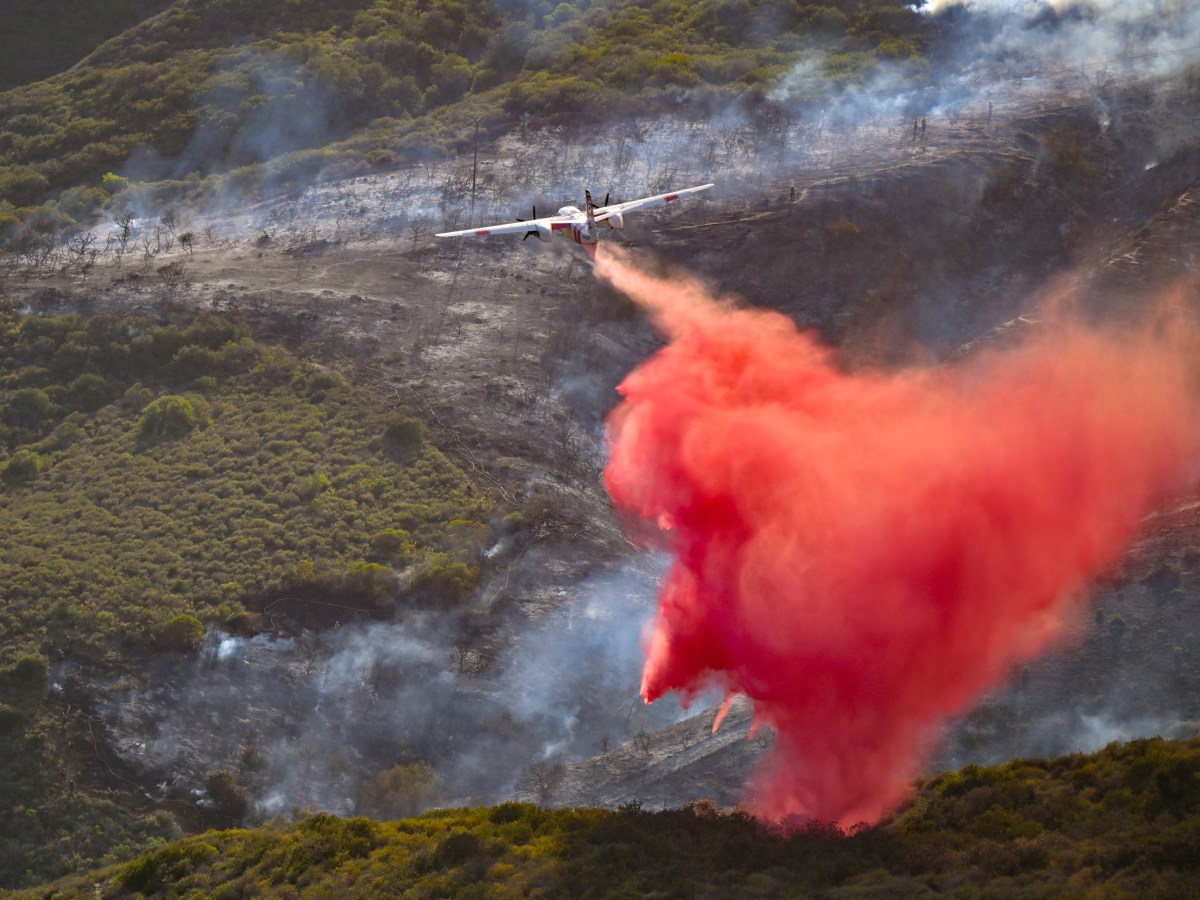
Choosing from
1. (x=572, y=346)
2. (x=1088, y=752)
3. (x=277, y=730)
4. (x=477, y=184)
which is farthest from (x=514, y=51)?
(x=1088, y=752)

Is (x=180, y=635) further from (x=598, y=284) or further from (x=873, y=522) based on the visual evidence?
(x=598, y=284)

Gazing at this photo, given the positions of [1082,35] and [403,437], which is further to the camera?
[1082,35]

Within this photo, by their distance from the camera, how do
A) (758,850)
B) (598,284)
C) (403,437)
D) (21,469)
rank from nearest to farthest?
(758,850) → (21,469) → (403,437) → (598,284)

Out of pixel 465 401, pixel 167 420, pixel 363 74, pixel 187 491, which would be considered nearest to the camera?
pixel 187 491

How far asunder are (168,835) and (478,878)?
14342mm

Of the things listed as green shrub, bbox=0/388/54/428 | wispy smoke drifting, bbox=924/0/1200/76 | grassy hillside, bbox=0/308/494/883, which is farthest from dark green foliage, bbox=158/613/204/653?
wispy smoke drifting, bbox=924/0/1200/76

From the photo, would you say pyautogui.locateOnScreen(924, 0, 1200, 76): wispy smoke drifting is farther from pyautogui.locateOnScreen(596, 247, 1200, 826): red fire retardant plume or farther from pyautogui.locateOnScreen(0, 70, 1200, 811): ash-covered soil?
pyautogui.locateOnScreen(596, 247, 1200, 826): red fire retardant plume

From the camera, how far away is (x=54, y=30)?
108 meters

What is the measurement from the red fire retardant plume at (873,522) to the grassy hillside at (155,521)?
1048 cm

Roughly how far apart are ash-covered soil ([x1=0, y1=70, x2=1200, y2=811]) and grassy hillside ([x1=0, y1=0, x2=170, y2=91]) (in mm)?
30457

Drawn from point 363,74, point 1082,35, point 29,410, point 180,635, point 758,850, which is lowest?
point 758,850

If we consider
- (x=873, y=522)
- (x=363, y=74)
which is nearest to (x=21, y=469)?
(x=873, y=522)

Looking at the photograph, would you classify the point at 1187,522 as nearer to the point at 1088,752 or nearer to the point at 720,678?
the point at 1088,752

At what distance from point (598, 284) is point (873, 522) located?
29799 mm
